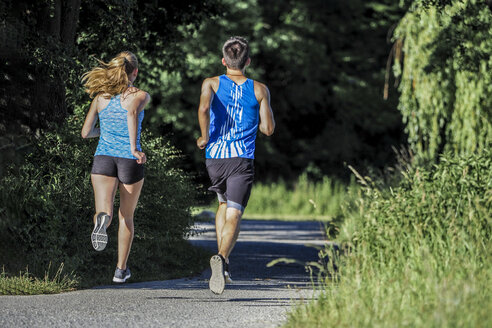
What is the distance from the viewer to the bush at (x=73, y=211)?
A: 922 cm

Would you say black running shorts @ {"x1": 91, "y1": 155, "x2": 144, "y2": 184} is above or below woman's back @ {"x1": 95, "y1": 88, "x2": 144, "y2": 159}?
below

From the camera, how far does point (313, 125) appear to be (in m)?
38.4

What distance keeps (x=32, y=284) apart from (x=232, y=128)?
2.32 metres

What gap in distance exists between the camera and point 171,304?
771 cm

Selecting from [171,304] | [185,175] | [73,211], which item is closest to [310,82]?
[185,175]

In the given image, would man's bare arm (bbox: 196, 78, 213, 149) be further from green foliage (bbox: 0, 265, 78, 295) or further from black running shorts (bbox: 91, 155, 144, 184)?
green foliage (bbox: 0, 265, 78, 295)

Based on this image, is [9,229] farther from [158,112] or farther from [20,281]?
[158,112]

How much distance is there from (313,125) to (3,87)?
27799mm

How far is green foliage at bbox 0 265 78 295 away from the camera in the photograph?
27.0 feet

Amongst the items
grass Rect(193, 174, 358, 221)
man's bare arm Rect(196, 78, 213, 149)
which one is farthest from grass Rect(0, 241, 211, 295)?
grass Rect(193, 174, 358, 221)

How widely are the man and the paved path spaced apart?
552 millimetres

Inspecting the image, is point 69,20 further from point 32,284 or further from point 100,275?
point 32,284

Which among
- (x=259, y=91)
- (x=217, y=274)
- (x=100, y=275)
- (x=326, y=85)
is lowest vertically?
(x=100, y=275)

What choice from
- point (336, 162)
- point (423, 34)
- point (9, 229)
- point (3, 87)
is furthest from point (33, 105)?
point (336, 162)
